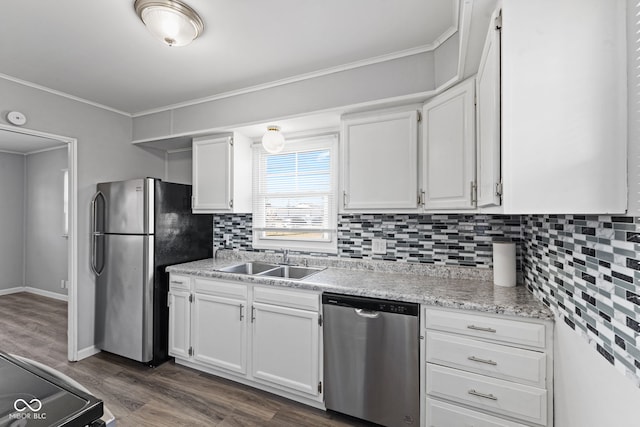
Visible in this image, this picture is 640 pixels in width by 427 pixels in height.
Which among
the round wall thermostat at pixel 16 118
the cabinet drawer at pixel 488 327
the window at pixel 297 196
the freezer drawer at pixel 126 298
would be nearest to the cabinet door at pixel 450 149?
the cabinet drawer at pixel 488 327

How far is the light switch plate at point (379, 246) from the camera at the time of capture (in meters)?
2.47

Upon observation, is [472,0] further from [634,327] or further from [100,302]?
[100,302]

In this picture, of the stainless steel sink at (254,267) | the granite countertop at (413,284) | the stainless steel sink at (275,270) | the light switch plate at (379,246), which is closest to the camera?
the granite countertop at (413,284)

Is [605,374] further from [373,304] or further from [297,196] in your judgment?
[297,196]

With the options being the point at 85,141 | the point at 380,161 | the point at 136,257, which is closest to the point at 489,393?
the point at 380,161

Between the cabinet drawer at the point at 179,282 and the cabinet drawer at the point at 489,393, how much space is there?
6.51 ft

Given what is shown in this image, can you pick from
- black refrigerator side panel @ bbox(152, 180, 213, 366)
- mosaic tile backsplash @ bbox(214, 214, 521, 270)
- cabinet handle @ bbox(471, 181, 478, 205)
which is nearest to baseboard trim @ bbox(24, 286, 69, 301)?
black refrigerator side panel @ bbox(152, 180, 213, 366)

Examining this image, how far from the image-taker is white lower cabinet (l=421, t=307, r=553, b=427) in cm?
145

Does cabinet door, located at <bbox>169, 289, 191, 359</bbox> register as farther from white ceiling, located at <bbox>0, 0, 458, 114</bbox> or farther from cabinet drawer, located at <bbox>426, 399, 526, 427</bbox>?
cabinet drawer, located at <bbox>426, 399, 526, 427</bbox>

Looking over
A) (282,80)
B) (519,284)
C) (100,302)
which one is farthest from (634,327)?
(100,302)

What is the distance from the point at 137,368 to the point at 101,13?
273 centimetres

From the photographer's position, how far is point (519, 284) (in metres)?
1.98

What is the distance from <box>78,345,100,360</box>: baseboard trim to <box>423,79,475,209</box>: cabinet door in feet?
11.1

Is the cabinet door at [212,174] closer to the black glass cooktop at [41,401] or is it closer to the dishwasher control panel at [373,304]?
the dishwasher control panel at [373,304]
